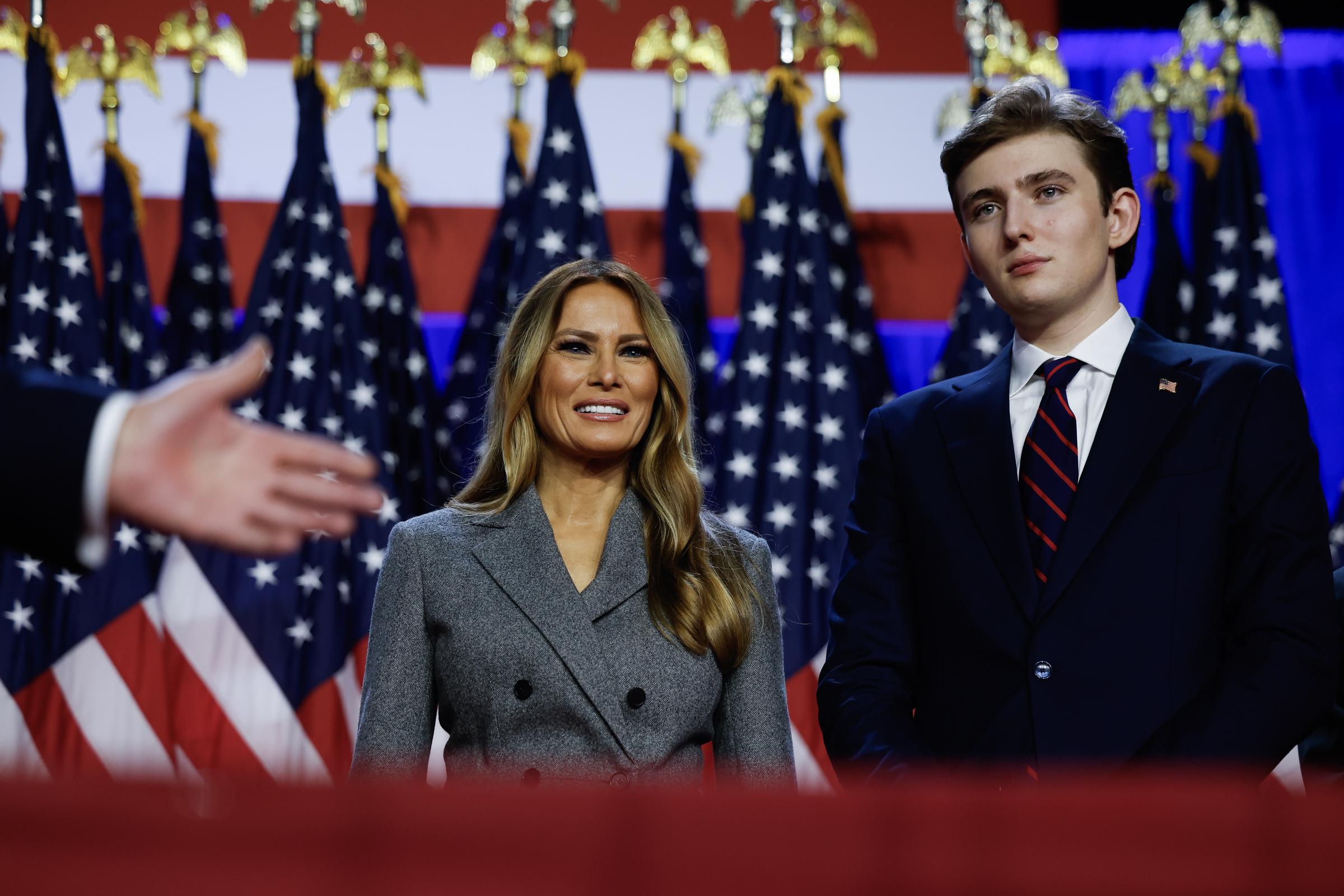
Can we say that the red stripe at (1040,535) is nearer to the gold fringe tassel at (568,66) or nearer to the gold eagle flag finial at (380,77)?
the gold fringe tassel at (568,66)

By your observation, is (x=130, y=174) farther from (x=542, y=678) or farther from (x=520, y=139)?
(x=542, y=678)

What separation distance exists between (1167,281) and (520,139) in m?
2.20

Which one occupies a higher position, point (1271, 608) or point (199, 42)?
point (199, 42)

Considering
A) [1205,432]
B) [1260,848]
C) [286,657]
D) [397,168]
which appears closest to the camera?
[1260,848]

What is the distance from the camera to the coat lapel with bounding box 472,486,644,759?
195cm

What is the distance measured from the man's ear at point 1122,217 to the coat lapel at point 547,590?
0.89 m

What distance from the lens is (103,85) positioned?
4.18m

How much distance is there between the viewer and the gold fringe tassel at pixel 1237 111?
4.23 m

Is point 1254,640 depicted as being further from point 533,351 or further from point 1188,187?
point 1188,187

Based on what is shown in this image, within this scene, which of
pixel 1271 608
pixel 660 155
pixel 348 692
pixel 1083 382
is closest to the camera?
pixel 1271 608

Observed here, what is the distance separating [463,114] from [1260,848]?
4.40 meters

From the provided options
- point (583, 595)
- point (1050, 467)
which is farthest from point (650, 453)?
point (1050, 467)

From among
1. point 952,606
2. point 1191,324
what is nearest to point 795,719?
point 1191,324

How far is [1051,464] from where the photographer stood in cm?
182
